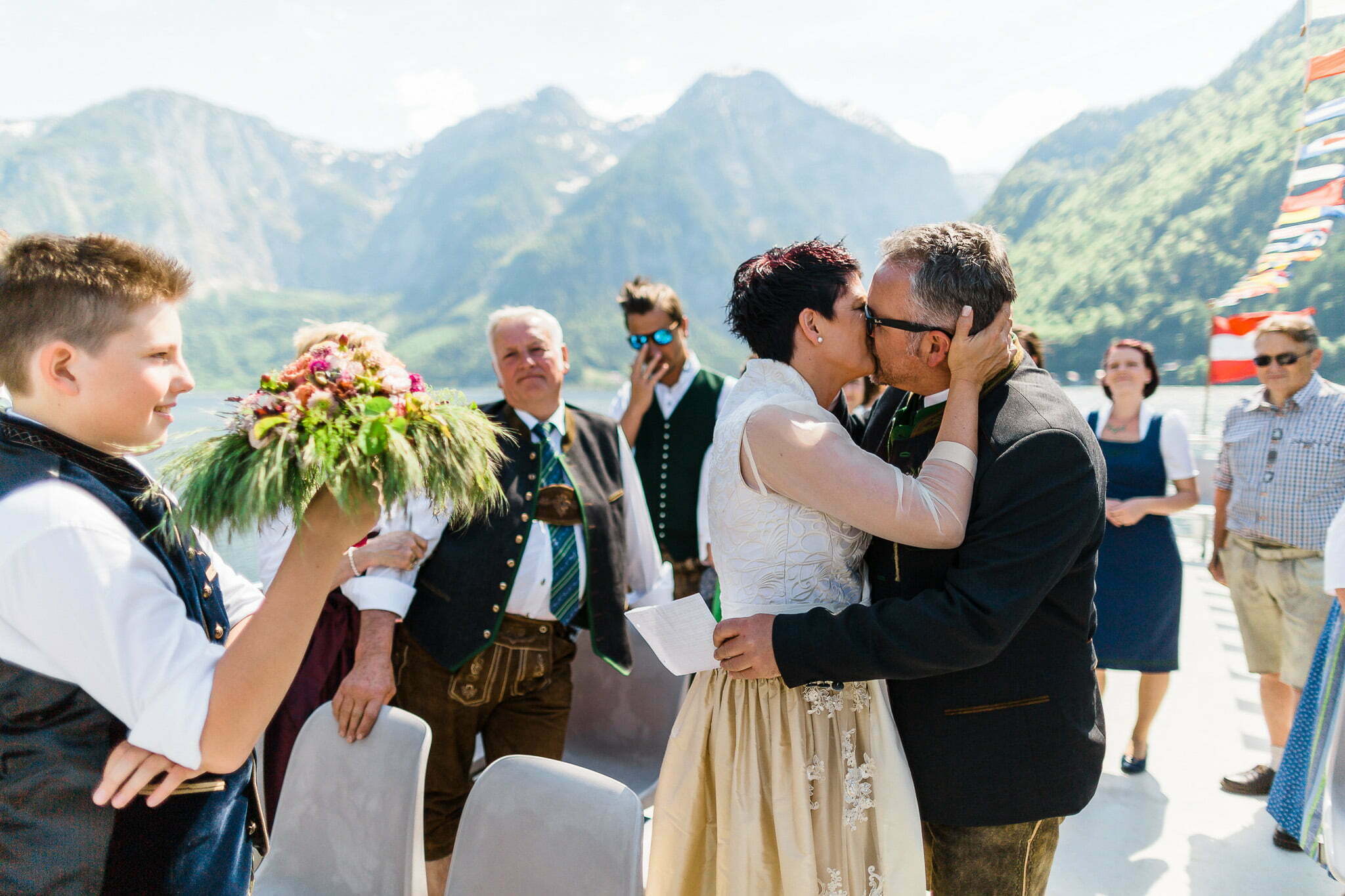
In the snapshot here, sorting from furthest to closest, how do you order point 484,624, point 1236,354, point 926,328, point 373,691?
point 1236,354 → point 484,624 → point 373,691 → point 926,328

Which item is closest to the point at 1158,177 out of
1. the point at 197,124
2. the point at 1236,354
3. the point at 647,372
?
the point at 1236,354

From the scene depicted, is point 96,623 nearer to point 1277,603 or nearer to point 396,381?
point 396,381

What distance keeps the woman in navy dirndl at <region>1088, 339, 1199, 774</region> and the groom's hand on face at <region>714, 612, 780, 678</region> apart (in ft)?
9.37

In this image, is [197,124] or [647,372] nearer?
[647,372]

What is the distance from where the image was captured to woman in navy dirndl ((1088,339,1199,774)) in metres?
3.74

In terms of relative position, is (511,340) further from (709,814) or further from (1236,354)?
(1236,354)

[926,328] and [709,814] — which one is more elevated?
[926,328]

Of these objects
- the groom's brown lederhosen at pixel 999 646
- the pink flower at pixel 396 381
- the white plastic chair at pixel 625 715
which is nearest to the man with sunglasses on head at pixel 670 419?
the white plastic chair at pixel 625 715

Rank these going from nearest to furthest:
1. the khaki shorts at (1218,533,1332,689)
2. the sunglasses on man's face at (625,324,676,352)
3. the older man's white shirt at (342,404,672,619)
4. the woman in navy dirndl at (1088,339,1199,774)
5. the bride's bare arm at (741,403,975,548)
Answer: the bride's bare arm at (741,403,975,548) → the older man's white shirt at (342,404,672,619) → the khaki shorts at (1218,533,1332,689) → the woman in navy dirndl at (1088,339,1199,774) → the sunglasses on man's face at (625,324,676,352)

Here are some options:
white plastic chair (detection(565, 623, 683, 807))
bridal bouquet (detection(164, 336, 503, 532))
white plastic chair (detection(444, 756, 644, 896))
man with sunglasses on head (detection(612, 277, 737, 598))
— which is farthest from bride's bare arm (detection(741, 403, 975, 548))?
man with sunglasses on head (detection(612, 277, 737, 598))

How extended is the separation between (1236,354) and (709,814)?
858 cm

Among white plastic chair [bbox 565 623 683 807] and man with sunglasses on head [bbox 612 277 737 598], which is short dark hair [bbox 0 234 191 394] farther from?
man with sunglasses on head [bbox 612 277 737 598]

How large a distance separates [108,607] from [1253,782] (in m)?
4.38

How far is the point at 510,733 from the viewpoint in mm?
2490
